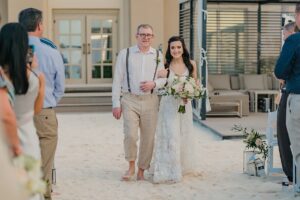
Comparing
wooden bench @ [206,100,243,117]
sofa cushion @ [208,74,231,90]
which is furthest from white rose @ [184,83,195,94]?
sofa cushion @ [208,74,231,90]

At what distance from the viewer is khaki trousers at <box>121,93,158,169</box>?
725cm

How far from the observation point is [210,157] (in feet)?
30.1

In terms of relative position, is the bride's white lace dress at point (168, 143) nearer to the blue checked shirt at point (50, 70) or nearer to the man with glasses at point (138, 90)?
the man with glasses at point (138, 90)

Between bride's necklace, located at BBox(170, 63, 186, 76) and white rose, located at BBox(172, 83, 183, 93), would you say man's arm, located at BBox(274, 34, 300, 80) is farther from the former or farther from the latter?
bride's necklace, located at BBox(170, 63, 186, 76)

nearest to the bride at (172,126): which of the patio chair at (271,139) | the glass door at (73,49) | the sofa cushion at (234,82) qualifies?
the patio chair at (271,139)

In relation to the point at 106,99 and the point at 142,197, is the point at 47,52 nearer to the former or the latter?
the point at 142,197

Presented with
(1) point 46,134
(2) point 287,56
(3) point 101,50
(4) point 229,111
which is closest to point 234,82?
(4) point 229,111

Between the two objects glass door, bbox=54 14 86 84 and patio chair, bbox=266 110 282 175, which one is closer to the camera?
patio chair, bbox=266 110 282 175

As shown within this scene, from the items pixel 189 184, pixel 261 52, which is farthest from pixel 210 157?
pixel 261 52

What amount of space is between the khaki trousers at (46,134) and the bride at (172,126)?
1.79 metres

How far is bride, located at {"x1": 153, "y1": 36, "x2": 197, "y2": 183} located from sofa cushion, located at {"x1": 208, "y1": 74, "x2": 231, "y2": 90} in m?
8.46

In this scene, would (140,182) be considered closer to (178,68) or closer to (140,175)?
(140,175)

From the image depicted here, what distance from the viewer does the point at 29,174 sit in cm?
298

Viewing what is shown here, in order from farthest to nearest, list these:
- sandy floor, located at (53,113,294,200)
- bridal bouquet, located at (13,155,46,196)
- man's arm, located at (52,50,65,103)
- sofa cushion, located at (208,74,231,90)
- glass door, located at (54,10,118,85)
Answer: glass door, located at (54,10,118,85) → sofa cushion, located at (208,74,231,90) → sandy floor, located at (53,113,294,200) → man's arm, located at (52,50,65,103) → bridal bouquet, located at (13,155,46,196)
